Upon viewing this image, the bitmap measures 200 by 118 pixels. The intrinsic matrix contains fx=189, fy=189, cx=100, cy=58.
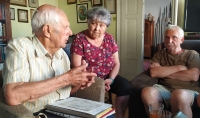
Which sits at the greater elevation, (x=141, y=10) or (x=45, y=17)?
(x=141, y=10)

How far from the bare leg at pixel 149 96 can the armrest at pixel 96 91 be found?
384 mm

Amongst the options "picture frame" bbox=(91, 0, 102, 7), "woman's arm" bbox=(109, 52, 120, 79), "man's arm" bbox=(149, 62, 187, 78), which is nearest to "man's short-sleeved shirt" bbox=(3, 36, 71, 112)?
"woman's arm" bbox=(109, 52, 120, 79)

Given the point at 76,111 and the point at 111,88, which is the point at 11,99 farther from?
the point at 111,88

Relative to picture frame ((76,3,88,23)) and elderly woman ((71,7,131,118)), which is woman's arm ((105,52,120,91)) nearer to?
elderly woman ((71,7,131,118))

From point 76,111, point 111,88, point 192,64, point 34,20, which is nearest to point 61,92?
point 76,111

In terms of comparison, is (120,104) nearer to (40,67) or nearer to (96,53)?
(96,53)

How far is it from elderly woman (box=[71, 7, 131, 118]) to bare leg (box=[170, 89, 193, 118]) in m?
0.44

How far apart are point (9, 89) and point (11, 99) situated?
0.16ft

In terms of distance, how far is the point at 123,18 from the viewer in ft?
12.1

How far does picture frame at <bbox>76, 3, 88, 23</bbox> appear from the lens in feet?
13.5

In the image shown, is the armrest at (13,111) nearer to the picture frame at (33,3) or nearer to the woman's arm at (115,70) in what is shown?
the woman's arm at (115,70)

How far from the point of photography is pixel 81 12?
4191mm

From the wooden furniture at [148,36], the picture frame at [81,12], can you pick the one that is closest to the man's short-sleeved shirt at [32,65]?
the picture frame at [81,12]

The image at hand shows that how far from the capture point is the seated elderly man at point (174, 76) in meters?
1.44
